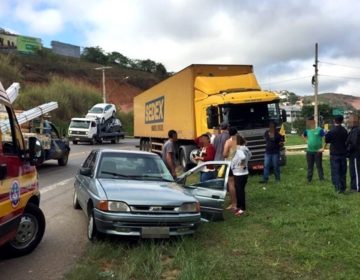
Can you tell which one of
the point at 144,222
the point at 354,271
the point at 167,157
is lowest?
the point at 354,271

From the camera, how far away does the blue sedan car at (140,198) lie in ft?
22.5

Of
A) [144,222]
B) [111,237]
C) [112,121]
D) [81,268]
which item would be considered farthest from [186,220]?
[112,121]

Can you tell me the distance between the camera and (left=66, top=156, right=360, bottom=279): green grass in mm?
5898

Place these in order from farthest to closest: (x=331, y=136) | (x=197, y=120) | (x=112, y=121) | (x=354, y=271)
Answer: (x=112, y=121) → (x=197, y=120) → (x=331, y=136) → (x=354, y=271)

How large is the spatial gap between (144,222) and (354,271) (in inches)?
108

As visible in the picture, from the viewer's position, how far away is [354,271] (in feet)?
19.3

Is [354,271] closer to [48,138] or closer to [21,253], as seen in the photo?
[21,253]

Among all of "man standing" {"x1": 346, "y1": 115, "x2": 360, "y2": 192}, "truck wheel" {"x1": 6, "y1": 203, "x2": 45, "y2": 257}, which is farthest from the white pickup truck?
"truck wheel" {"x1": 6, "y1": 203, "x2": 45, "y2": 257}

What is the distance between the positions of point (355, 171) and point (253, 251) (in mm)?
5238

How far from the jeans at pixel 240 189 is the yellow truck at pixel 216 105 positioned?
6399 mm


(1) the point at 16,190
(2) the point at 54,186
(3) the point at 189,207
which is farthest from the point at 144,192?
(2) the point at 54,186

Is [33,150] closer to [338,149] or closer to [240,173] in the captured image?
[240,173]

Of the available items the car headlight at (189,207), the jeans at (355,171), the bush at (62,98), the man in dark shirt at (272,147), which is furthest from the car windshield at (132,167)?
the bush at (62,98)

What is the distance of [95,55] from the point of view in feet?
379
